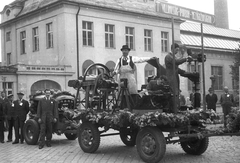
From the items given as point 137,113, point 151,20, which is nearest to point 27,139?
point 137,113

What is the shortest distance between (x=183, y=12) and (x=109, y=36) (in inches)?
803

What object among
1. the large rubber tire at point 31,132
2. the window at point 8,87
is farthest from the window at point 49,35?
the large rubber tire at point 31,132

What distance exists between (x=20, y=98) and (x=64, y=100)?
A: 5.21 feet

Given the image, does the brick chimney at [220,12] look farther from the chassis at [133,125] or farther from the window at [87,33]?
the chassis at [133,125]

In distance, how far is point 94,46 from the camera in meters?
30.7

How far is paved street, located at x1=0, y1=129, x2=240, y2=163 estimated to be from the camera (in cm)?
885

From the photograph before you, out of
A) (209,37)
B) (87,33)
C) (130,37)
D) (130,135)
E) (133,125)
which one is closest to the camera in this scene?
(133,125)

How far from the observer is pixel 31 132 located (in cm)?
1245

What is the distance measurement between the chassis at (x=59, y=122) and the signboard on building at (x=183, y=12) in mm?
28549

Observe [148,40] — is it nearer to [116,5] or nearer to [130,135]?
[116,5]

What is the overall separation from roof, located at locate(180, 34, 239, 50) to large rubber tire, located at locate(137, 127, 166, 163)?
104 ft

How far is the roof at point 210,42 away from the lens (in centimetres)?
4038

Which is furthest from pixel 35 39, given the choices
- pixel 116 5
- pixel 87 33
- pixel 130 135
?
pixel 130 135

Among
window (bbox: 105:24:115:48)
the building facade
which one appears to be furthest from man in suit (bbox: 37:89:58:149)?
window (bbox: 105:24:115:48)
